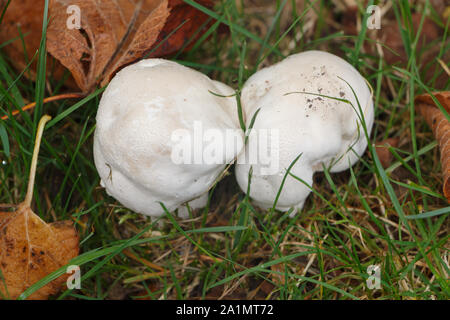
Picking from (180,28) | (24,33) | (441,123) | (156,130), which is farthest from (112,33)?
(441,123)

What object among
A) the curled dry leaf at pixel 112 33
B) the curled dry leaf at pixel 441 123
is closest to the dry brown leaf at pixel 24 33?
the curled dry leaf at pixel 112 33

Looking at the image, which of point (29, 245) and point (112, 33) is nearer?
point (29, 245)

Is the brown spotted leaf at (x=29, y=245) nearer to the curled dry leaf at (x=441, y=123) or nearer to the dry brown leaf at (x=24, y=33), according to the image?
the dry brown leaf at (x=24, y=33)

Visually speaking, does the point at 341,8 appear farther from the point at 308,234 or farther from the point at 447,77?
the point at 308,234

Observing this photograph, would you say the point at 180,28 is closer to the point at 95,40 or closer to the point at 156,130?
the point at 95,40
